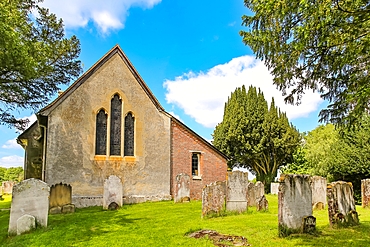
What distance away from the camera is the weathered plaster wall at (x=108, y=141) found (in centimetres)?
1678

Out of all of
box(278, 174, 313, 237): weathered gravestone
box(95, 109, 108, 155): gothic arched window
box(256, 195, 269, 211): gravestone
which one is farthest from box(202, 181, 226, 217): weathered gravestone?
box(95, 109, 108, 155): gothic arched window

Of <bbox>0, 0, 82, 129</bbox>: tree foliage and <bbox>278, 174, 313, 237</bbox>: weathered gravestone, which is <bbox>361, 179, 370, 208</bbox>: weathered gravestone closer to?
<bbox>278, 174, 313, 237</bbox>: weathered gravestone

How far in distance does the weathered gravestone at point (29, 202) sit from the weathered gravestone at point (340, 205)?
9421 mm

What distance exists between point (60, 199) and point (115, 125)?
6212 millimetres

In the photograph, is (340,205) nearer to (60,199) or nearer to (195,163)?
(60,199)

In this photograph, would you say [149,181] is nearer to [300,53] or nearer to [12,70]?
[12,70]

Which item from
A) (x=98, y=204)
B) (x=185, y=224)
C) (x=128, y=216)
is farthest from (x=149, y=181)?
(x=185, y=224)

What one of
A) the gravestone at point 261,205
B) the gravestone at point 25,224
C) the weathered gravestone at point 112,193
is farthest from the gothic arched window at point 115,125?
the gravestone at point 261,205

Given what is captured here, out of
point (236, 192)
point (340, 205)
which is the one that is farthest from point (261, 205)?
point (340, 205)

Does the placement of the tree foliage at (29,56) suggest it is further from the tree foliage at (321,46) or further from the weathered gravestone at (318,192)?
the weathered gravestone at (318,192)

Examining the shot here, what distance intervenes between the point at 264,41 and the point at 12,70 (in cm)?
1335

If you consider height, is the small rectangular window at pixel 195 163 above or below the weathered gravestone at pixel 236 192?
above

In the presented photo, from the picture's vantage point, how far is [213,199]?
12.0m

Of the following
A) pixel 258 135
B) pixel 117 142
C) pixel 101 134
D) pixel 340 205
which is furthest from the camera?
pixel 258 135
